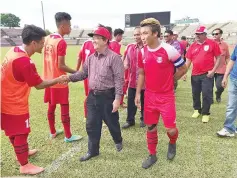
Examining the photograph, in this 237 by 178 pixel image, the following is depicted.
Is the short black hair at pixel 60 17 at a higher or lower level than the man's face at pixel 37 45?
higher

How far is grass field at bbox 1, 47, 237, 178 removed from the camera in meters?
3.86

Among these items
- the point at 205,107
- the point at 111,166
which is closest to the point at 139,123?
the point at 205,107

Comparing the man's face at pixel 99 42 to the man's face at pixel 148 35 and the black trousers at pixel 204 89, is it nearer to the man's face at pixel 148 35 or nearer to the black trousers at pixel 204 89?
the man's face at pixel 148 35

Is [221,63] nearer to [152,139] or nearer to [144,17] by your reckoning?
[152,139]

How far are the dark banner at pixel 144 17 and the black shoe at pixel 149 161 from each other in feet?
147

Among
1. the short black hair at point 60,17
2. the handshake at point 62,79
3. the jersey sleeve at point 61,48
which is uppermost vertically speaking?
the short black hair at point 60,17

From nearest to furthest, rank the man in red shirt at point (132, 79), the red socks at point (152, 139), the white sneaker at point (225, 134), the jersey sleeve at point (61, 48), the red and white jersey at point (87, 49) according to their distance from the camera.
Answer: the red socks at point (152, 139) < the jersey sleeve at point (61, 48) < the white sneaker at point (225, 134) < the red and white jersey at point (87, 49) < the man in red shirt at point (132, 79)

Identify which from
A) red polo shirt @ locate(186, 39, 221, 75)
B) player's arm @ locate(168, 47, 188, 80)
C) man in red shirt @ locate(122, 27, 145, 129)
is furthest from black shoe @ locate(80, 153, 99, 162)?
red polo shirt @ locate(186, 39, 221, 75)

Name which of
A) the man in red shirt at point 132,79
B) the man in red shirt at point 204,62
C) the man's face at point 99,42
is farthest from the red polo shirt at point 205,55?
the man's face at point 99,42

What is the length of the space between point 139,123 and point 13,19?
104303 millimetres

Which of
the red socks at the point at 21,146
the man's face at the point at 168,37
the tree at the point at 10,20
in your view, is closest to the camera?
the red socks at the point at 21,146

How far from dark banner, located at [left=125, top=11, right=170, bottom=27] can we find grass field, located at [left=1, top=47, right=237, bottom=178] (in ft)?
140

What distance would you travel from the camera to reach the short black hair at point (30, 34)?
3629 mm

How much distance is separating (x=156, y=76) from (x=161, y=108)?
48cm
